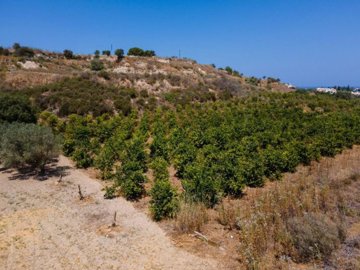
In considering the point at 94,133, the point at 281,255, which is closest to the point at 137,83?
the point at 94,133

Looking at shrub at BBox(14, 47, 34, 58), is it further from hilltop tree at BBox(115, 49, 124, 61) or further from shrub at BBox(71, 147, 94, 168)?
shrub at BBox(71, 147, 94, 168)

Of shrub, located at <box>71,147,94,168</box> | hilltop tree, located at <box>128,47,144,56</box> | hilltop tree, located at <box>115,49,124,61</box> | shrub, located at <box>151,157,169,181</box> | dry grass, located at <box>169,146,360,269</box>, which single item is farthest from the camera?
hilltop tree, located at <box>128,47,144,56</box>

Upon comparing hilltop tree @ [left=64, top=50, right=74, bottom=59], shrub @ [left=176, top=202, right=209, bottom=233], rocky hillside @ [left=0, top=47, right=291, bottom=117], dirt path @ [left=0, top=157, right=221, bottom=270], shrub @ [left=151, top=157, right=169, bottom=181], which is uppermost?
hilltop tree @ [left=64, top=50, right=74, bottom=59]

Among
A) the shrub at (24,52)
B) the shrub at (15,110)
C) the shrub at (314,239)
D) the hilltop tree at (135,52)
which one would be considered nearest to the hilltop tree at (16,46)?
the shrub at (24,52)

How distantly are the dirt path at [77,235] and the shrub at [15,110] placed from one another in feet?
30.1

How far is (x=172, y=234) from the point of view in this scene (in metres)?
7.81

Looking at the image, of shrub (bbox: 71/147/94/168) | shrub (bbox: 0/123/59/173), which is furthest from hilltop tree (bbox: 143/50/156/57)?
shrub (bbox: 0/123/59/173)

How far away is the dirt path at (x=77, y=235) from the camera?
21.5 feet

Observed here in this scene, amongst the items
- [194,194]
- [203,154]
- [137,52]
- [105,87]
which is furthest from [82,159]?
[137,52]

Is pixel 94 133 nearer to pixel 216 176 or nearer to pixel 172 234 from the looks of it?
pixel 216 176

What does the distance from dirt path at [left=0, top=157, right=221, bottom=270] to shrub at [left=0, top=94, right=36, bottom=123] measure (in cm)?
917

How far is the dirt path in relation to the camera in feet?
21.5

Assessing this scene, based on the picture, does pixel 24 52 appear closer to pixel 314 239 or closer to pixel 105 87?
pixel 105 87

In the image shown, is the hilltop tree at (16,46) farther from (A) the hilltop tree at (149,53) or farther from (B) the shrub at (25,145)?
(B) the shrub at (25,145)
